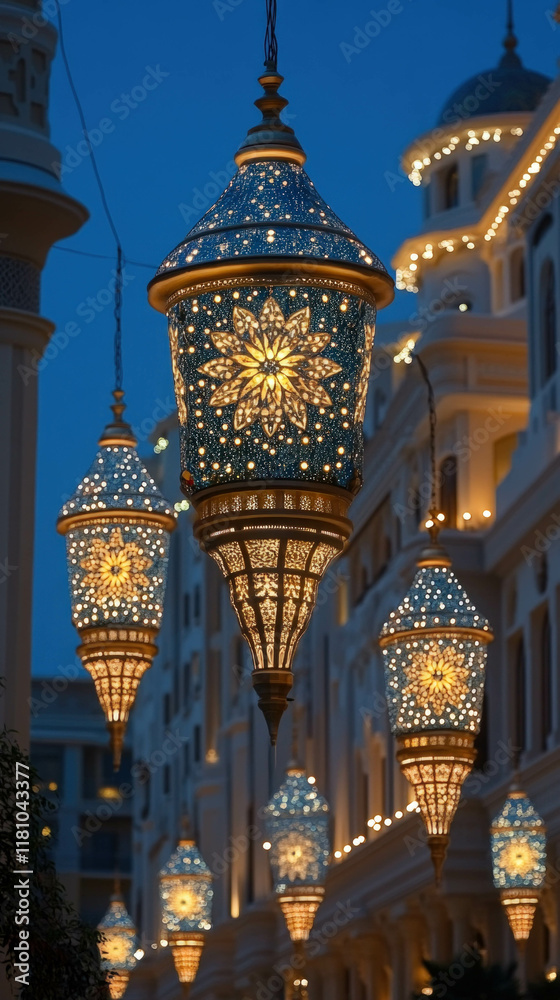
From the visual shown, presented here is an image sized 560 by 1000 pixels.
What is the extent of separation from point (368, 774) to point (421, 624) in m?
21.7

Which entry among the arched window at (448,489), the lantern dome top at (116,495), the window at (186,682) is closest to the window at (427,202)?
the arched window at (448,489)

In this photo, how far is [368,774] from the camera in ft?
102

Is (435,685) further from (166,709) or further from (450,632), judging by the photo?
(166,709)

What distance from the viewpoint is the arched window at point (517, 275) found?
30.6 meters

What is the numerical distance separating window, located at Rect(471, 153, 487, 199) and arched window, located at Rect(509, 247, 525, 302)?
6.59 feet

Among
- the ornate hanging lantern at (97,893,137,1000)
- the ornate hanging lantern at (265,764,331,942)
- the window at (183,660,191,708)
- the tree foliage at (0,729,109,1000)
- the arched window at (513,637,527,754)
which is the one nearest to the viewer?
the tree foliage at (0,729,109,1000)

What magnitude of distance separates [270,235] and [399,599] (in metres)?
22.7

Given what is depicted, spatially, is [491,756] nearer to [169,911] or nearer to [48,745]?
[169,911]

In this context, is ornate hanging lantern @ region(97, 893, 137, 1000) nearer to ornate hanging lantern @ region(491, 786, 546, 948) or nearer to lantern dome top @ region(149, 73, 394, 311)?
ornate hanging lantern @ region(491, 786, 546, 948)

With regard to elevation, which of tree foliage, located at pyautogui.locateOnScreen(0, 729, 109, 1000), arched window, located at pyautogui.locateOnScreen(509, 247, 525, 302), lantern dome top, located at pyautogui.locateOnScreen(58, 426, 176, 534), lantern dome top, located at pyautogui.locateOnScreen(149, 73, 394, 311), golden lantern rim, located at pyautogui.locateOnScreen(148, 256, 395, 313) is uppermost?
arched window, located at pyautogui.locateOnScreen(509, 247, 525, 302)

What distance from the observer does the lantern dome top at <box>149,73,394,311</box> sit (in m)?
5.40

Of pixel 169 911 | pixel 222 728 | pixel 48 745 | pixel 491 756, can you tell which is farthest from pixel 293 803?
pixel 48 745

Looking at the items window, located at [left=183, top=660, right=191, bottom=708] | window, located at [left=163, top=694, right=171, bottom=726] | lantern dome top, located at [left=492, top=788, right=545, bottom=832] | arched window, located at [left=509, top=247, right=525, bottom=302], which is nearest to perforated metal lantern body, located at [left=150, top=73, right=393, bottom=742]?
lantern dome top, located at [left=492, top=788, right=545, bottom=832]

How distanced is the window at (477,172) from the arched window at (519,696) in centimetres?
968
